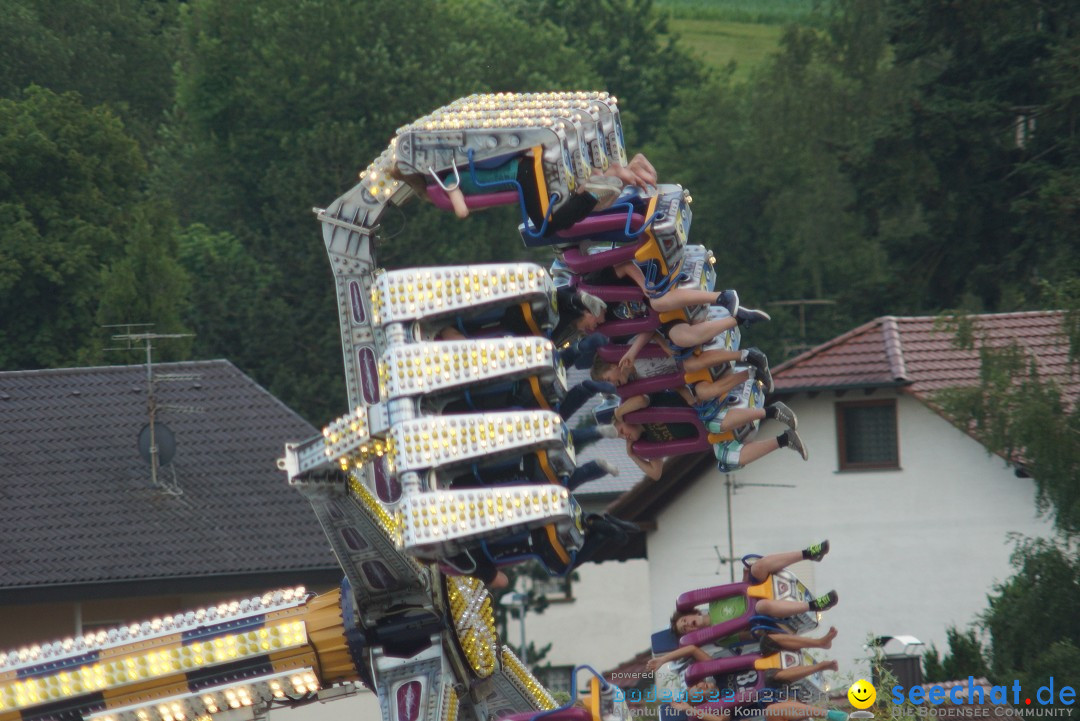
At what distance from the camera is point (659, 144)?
87125mm

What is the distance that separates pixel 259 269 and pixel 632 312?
172ft

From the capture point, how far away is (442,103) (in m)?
70.9

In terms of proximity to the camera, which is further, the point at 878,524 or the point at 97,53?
the point at 97,53

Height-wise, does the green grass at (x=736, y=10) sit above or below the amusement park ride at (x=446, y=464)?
above

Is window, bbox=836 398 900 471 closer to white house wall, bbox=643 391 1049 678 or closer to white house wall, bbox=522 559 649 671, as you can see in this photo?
white house wall, bbox=643 391 1049 678

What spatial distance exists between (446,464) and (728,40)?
98986 millimetres

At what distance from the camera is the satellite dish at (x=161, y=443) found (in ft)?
108

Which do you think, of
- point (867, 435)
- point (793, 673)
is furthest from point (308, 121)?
point (793, 673)

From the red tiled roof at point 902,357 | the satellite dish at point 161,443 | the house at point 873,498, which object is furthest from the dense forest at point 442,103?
Result: the satellite dish at point 161,443

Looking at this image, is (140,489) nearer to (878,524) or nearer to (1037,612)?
(878,524)

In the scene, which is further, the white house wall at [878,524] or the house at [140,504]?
the white house wall at [878,524]

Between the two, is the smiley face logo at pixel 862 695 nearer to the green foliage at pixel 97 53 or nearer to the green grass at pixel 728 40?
the green foliage at pixel 97 53

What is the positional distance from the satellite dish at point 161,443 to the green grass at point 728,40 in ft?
249

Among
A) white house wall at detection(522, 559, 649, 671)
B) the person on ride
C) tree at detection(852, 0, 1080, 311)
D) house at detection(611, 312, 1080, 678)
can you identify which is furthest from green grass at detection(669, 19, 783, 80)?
the person on ride
